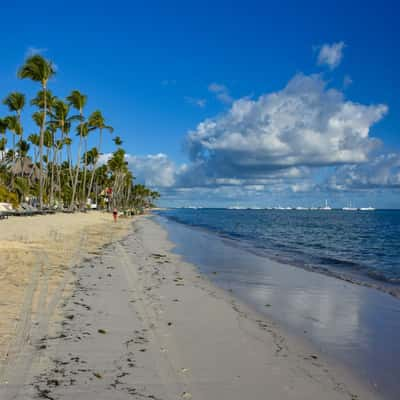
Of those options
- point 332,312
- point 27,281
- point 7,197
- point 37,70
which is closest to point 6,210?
point 7,197

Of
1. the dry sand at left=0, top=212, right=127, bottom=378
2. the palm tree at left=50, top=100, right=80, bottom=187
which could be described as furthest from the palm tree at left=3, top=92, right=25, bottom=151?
the dry sand at left=0, top=212, right=127, bottom=378

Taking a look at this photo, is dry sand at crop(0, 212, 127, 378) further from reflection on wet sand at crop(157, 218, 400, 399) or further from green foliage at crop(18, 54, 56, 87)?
green foliage at crop(18, 54, 56, 87)

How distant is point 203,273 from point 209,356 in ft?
24.8

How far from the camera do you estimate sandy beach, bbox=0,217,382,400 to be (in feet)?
13.0

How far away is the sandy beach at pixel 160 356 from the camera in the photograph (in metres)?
3.98

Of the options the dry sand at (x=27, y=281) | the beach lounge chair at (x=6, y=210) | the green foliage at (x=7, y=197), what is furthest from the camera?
the green foliage at (x=7, y=197)

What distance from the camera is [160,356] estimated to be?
15.9 ft

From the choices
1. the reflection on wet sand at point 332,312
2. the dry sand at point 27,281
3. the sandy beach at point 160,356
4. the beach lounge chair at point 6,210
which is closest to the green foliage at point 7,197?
the beach lounge chair at point 6,210

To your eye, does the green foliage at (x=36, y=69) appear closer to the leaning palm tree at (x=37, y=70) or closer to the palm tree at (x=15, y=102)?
the leaning palm tree at (x=37, y=70)

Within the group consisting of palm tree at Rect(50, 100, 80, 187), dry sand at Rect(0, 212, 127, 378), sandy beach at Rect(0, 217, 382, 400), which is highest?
palm tree at Rect(50, 100, 80, 187)

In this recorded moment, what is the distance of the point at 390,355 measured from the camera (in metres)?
5.49

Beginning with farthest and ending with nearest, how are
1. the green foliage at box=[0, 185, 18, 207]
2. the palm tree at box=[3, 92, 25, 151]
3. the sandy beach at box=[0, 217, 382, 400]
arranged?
1. the palm tree at box=[3, 92, 25, 151]
2. the green foliage at box=[0, 185, 18, 207]
3. the sandy beach at box=[0, 217, 382, 400]

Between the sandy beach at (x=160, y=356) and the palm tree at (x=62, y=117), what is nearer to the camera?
the sandy beach at (x=160, y=356)

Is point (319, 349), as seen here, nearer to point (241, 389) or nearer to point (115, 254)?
point (241, 389)
